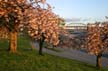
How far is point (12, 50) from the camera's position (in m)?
38.0

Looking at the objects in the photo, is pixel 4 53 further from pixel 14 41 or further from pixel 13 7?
pixel 13 7

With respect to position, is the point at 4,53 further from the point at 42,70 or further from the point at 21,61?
the point at 42,70

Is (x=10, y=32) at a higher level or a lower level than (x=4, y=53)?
higher

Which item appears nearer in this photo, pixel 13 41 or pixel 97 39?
pixel 13 41

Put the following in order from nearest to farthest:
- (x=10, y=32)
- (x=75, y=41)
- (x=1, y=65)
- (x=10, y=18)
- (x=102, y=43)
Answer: (x=1, y=65) → (x=10, y=18) → (x=10, y=32) → (x=102, y=43) → (x=75, y=41)

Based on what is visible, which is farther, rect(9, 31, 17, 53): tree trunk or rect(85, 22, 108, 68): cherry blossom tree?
rect(85, 22, 108, 68): cherry blossom tree

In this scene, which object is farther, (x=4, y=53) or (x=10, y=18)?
(x=4, y=53)

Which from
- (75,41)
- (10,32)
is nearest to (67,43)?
(75,41)

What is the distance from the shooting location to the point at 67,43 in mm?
78000

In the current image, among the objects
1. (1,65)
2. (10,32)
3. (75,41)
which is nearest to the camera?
(1,65)

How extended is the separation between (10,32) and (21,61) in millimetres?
4949

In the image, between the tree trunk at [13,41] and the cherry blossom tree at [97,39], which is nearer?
the tree trunk at [13,41]

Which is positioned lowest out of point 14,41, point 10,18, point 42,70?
point 42,70

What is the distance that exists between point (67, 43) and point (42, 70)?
152 feet
